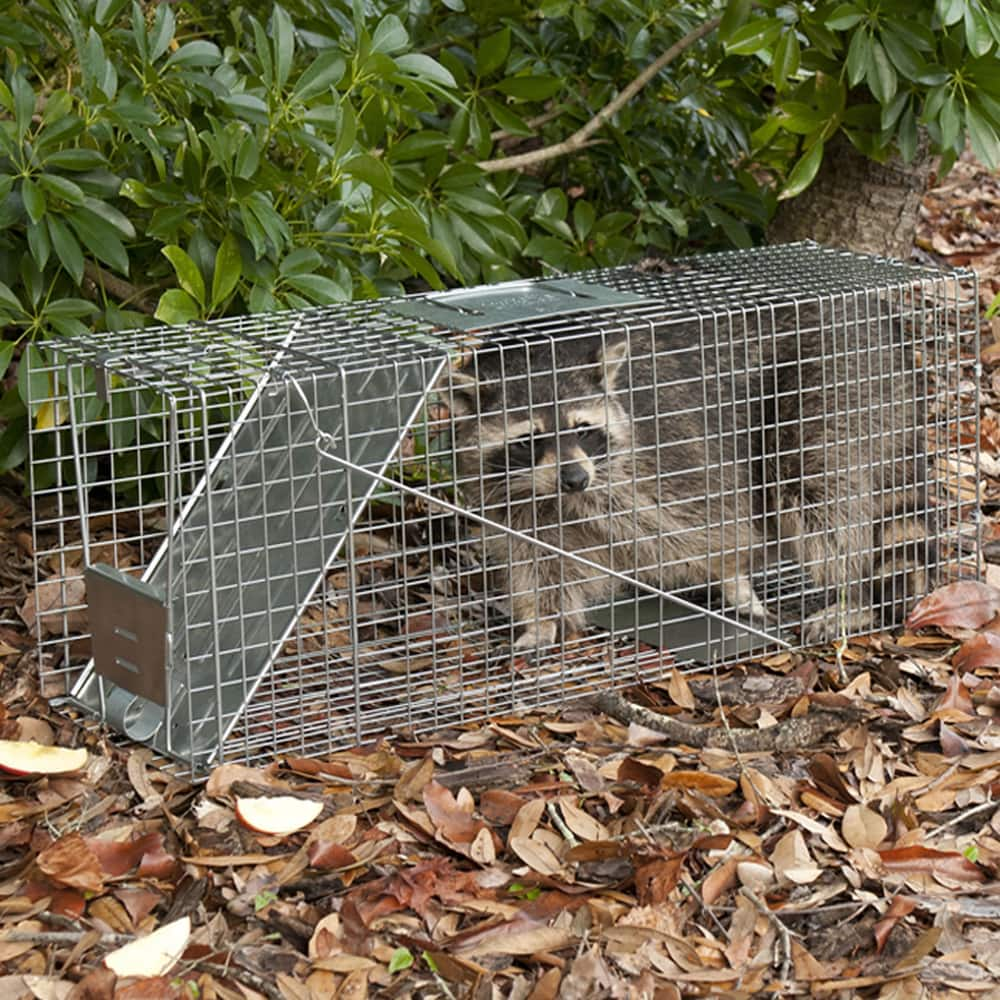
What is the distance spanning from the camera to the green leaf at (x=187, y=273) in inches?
152

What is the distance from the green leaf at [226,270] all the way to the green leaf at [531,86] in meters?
1.19

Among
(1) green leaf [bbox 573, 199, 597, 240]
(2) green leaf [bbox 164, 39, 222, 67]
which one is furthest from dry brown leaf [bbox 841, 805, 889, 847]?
(1) green leaf [bbox 573, 199, 597, 240]

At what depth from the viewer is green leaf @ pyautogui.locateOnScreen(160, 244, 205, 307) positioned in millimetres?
3869

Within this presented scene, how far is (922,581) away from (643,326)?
3.67 feet

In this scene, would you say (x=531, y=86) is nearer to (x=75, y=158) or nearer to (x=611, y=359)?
(x=611, y=359)

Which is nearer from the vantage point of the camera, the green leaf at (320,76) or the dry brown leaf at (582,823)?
the dry brown leaf at (582,823)

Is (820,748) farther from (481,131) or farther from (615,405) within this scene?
(481,131)

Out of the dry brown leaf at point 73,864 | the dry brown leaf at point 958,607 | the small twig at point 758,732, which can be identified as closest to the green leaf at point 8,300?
the dry brown leaf at point 73,864

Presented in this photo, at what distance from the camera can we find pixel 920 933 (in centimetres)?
277

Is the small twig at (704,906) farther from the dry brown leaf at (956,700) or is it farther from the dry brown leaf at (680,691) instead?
the dry brown leaf at (956,700)

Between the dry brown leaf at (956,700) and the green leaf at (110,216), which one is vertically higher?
the green leaf at (110,216)

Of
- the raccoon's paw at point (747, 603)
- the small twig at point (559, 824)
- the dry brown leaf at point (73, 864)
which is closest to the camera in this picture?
the dry brown leaf at point (73, 864)

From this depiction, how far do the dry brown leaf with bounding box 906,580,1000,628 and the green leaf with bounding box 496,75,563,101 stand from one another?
182 centimetres

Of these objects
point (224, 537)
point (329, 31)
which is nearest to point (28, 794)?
point (224, 537)
